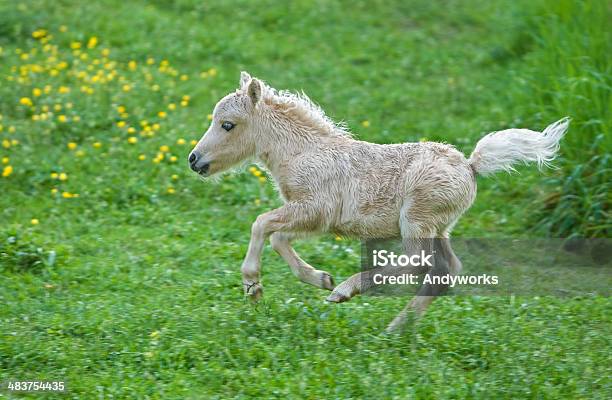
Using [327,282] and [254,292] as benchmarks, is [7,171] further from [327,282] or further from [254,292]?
[327,282]

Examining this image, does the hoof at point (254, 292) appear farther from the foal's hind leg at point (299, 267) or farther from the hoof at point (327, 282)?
the hoof at point (327, 282)

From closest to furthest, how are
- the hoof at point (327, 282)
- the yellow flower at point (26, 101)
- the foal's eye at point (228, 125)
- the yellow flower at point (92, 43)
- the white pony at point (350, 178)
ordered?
the white pony at point (350, 178) < the hoof at point (327, 282) < the foal's eye at point (228, 125) < the yellow flower at point (26, 101) < the yellow flower at point (92, 43)

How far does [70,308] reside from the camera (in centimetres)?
698

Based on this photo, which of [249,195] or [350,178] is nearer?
[350,178]

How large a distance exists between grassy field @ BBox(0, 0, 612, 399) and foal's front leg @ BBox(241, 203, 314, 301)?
18 centimetres

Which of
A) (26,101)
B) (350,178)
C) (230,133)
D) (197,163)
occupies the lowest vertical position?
(350,178)

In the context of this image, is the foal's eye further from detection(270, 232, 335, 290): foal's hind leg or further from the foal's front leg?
detection(270, 232, 335, 290): foal's hind leg

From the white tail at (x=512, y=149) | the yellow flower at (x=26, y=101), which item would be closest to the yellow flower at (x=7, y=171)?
the yellow flower at (x=26, y=101)

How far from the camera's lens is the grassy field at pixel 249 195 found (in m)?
6.05

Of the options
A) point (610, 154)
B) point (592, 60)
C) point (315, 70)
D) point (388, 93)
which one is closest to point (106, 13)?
point (315, 70)

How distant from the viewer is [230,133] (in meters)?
7.21

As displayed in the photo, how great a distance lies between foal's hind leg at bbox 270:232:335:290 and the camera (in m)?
6.81

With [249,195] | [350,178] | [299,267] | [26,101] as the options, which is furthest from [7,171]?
[350,178]

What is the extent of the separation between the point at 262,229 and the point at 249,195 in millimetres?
3015
